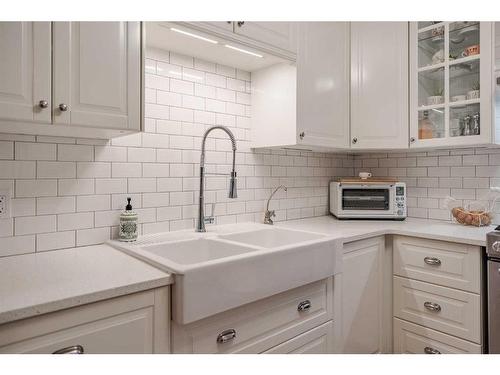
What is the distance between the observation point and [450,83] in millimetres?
2133

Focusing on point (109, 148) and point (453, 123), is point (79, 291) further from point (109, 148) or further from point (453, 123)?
point (453, 123)

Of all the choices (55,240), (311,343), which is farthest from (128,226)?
(311,343)

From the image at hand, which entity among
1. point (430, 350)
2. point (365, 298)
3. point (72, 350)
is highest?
point (72, 350)

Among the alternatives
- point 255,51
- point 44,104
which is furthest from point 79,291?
point 255,51

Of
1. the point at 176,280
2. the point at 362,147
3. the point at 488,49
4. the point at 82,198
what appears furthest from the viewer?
the point at 362,147

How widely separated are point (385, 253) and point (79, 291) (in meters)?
1.67

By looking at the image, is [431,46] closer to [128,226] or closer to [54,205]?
[128,226]

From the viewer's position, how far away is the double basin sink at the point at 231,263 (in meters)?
1.15

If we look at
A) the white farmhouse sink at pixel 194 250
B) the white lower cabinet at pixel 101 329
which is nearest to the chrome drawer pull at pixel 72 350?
the white lower cabinet at pixel 101 329

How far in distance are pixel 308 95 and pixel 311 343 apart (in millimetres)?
1325

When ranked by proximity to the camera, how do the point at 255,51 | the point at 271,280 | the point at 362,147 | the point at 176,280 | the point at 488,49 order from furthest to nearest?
the point at 362,147
the point at 488,49
the point at 255,51
the point at 271,280
the point at 176,280

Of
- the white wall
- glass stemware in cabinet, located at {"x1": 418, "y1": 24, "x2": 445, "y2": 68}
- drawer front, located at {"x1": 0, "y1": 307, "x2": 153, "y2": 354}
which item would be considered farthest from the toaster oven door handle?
drawer front, located at {"x1": 0, "y1": 307, "x2": 153, "y2": 354}

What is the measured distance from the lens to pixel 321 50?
2.14m

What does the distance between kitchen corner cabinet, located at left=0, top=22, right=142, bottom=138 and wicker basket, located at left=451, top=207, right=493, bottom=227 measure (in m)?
1.94
